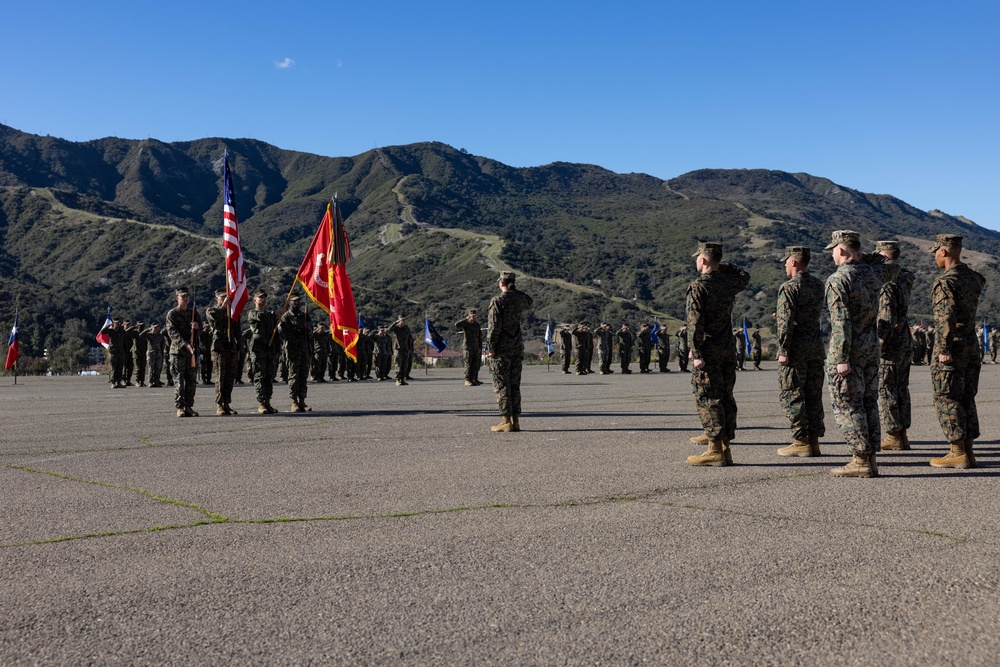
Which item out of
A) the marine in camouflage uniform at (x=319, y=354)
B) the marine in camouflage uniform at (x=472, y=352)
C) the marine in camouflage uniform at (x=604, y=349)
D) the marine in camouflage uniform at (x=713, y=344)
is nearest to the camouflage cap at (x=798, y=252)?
the marine in camouflage uniform at (x=713, y=344)

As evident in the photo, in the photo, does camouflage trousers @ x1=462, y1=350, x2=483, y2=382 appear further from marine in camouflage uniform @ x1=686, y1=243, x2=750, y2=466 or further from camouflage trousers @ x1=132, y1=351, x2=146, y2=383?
marine in camouflage uniform @ x1=686, y1=243, x2=750, y2=466

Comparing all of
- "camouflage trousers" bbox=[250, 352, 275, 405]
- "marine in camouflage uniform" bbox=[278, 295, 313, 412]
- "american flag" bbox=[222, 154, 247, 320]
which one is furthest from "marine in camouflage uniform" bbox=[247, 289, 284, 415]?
"american flag" bbox=[222, 154, 247, 320]

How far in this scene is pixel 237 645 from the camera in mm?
3828

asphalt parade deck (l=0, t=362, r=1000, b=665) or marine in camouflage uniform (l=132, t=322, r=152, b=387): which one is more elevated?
marine in camouflage uniform (l=132, t=322, r=152, b=387)

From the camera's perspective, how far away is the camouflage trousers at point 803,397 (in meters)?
9.34

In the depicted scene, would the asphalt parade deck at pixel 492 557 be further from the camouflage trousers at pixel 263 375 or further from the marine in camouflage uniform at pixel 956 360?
the camouflage trousers at pixel 263 375

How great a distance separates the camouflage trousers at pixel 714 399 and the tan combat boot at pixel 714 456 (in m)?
0.06

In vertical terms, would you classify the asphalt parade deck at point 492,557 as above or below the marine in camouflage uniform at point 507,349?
below

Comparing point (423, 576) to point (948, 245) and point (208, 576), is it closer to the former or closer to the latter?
point (208, 576)

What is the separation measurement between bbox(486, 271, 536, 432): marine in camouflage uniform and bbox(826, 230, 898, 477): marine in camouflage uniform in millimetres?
4947

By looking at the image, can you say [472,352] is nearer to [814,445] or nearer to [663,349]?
[663,349]

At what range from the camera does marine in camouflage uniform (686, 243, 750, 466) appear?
8.68m

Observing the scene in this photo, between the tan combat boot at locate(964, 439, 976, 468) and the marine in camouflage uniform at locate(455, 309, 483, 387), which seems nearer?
the tan combat boot at locate(964, 439, 976, 468)

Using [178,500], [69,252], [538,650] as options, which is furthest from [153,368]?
[69,252]
